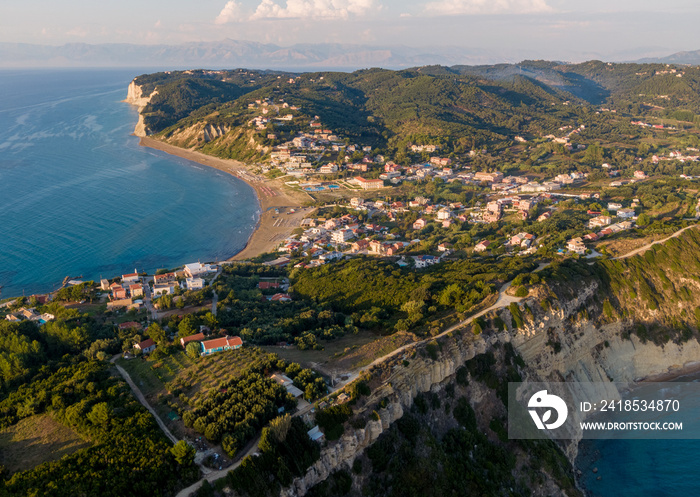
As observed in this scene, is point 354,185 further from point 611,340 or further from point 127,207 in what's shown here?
point 611,340

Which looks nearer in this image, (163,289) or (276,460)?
(276,460)

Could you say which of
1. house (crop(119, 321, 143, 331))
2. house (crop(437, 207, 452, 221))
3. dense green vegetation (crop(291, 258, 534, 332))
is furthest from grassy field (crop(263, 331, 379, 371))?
house (crop(437, 207, 452, 221))

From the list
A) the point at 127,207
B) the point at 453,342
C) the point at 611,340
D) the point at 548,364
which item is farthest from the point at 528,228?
the point at 127,207

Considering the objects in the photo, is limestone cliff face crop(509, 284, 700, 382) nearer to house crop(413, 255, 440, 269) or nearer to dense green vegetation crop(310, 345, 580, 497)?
dense green vegetation crop(310, 345, 580, 497)

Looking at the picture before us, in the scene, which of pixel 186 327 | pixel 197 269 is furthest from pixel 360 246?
pixel 186 327

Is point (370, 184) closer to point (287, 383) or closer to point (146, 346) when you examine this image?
point (146, 346)
